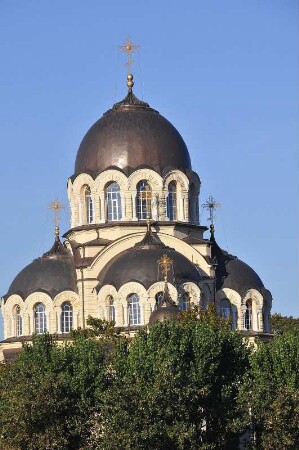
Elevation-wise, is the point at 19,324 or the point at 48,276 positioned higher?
the point at 48,276

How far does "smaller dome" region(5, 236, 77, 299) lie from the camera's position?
86.4m

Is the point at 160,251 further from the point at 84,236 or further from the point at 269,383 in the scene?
the point at 269,383

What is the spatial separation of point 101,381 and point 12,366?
13.6 ft

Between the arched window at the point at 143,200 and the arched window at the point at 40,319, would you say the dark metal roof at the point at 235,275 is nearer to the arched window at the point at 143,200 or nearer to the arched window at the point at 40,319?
the arched window at the point at 143,200

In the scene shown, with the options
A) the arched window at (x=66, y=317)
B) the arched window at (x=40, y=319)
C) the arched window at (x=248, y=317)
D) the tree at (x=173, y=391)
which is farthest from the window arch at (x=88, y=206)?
the tree at (x=173, y=391)

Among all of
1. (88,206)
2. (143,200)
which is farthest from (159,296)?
(88,206)

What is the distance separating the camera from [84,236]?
87.8 m

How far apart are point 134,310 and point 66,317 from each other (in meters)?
3.69

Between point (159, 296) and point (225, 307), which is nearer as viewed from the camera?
point (159, 296)

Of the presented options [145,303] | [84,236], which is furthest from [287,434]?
[84,236]

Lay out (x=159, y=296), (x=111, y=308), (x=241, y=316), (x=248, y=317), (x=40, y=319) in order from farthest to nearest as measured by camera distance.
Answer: (x=248, y=317), (x=241, y=316), (x=40, y=319), (x=111, y=308), (x=159, y=296)

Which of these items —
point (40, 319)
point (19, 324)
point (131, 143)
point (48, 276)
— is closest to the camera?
point (40, 319)

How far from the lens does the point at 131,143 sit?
87.5 m

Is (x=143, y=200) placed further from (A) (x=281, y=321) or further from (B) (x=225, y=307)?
(A) (x=281, y=321)
